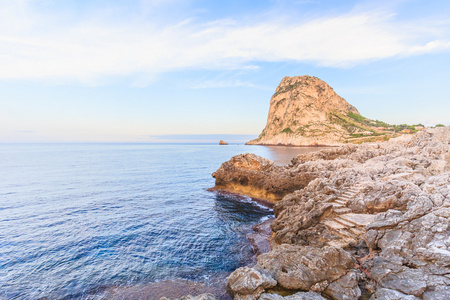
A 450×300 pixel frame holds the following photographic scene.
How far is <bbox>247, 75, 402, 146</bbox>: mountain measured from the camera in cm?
15300

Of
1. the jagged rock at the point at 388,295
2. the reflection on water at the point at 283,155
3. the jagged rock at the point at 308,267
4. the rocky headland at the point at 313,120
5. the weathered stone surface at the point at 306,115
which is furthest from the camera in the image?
the weathered stone surface at the point at 306,115

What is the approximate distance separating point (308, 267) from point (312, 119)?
177 meters

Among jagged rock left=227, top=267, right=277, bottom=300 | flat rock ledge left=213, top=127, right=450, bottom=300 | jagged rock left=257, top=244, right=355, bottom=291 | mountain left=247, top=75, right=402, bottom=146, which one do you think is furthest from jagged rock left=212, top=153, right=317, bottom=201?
mountain left=247, top=75, right=402, bottom=146

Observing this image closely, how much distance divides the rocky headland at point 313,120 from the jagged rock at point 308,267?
143743 millimetres

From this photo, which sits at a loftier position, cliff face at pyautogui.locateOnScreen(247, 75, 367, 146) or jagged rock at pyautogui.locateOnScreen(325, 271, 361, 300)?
cliff face at pyautogui.locateOnScreen(247, 75, 367, 146)

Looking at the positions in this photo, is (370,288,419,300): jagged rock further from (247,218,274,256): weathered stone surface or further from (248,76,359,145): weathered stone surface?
(248,76,359,145): weathered stone surface

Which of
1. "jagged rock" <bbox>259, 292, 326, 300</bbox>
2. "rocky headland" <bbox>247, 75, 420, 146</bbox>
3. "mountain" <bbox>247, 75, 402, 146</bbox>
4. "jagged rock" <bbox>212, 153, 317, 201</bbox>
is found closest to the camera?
"jagged rock" <bbox>259, 292, 326, 300</bbox>

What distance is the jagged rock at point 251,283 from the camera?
9.30m

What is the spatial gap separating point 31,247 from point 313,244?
71.0 feet

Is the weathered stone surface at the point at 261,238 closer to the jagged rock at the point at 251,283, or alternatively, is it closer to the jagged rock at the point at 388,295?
the jagged rock at the point at 251,283

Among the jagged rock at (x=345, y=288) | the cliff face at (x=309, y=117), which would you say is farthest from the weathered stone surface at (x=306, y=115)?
the jagged rock at (x=345, y=288)

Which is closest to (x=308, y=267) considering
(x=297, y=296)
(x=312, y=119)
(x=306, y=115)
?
(x=297, y=296)

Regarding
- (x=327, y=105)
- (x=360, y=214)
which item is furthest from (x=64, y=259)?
(x=327, y=105)

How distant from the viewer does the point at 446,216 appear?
1009 cm
